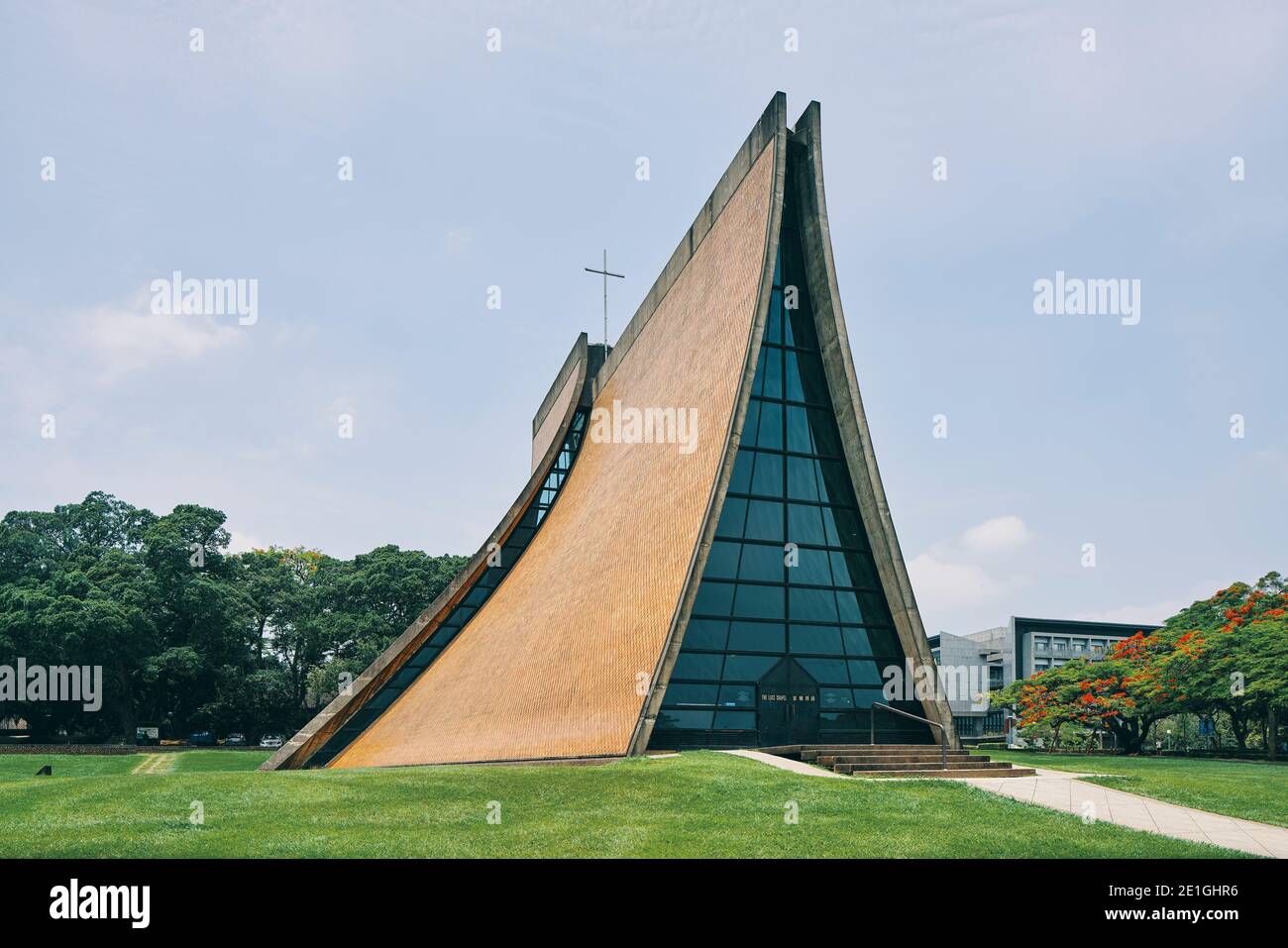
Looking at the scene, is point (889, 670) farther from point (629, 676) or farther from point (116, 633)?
point (116, 633)

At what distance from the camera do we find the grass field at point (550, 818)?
32.0ft

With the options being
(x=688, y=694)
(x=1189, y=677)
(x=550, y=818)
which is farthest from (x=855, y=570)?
(x=1189, y=677)

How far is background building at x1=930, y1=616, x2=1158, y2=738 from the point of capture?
82.5m

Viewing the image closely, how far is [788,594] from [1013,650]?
6685 cm

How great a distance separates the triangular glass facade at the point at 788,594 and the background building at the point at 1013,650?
206 ft

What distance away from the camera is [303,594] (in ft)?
186

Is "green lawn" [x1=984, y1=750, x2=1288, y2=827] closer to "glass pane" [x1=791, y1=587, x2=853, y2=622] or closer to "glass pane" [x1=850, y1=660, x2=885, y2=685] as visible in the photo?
"glass pane" [x1=850, y1=660, x2=885, y2=685]

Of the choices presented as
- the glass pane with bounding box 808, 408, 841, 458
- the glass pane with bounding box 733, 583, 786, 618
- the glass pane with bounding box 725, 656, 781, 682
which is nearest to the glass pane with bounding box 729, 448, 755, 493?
the glass pane with bounding box 808, 408, 841, 458

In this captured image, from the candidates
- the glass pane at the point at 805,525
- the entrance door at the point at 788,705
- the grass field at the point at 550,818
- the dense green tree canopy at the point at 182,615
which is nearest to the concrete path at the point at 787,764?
the grass field at the point at 550,818

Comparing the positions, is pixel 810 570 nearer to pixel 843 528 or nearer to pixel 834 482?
pixel 843 528

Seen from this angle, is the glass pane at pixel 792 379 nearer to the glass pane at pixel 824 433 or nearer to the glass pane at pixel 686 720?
the glass pane at pixel 824 433

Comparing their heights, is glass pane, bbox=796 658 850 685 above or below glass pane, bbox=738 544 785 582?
below

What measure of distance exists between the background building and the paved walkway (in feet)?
225
